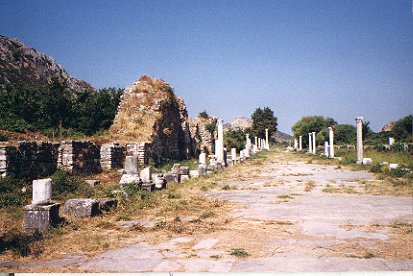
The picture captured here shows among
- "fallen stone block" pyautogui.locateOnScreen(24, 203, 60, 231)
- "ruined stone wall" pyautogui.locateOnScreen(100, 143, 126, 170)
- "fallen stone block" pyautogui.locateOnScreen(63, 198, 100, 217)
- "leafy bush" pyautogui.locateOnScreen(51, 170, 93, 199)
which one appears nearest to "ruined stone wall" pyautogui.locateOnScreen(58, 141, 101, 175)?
"ruined stone wall" pyautogui.locateOnScreen(100, 143, 126, 170)

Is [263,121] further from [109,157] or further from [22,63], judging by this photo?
[22,63]

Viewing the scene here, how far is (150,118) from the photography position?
66.8 feet

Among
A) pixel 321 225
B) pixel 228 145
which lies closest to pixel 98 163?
pixel 321 225

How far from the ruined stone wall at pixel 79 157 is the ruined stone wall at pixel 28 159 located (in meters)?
0.33

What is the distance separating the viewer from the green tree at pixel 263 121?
62.4m

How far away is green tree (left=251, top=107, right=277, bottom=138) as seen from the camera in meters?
62.4

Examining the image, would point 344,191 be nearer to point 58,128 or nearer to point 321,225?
point 321,225

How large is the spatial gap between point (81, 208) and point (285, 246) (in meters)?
4.21

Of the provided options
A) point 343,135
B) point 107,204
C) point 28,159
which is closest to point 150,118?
point 28,159

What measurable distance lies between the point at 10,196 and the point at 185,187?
17.8 ft

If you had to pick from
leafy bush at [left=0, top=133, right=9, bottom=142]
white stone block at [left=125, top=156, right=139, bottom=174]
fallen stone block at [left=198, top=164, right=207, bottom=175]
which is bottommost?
fallen stone block at [left=198, top=164, right=207, bottom=175]

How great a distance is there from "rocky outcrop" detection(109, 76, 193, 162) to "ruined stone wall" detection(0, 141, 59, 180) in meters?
7.43

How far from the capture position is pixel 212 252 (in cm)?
434

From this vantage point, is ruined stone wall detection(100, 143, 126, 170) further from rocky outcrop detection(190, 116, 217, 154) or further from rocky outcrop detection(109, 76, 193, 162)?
rocky outcrop detection(190, 116, 217, 154)
